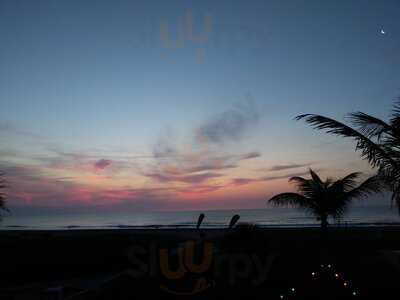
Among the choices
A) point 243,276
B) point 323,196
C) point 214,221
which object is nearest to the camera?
point 243,276

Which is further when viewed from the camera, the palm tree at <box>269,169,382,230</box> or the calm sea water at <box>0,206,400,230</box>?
the calm sea water at <box>0,206,400,230</box>

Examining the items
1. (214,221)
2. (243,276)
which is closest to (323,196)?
(243,276)

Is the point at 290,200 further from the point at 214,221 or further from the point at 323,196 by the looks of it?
the point at 214,221

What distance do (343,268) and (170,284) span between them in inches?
189

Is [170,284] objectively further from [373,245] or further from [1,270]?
[373,245]

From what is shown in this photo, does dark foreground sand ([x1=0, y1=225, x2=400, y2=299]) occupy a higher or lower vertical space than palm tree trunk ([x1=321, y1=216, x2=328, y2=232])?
lower

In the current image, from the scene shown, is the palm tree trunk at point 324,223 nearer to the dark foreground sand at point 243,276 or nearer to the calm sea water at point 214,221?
the dark foreground sand at point 243,276

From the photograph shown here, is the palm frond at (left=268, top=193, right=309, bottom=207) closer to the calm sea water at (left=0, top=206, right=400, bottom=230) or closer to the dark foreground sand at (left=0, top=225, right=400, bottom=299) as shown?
the dark foreground sand at (left=0, top=225, right=400, bottom=299)

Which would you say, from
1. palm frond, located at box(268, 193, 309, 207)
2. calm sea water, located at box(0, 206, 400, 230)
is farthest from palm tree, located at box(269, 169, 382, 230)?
calm sea water, located at box(0, 206, 400, 230)

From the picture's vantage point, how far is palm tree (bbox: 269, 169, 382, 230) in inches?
507

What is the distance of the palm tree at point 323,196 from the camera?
12.9 meters

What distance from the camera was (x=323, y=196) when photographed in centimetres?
1317

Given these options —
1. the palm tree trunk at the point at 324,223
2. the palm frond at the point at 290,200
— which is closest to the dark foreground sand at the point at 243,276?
the palm tree trunk at the point at 324,223

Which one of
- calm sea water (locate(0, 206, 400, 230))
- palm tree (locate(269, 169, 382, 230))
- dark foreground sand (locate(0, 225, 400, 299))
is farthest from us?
calm sea water (locate(0, 206, 400, 230))
